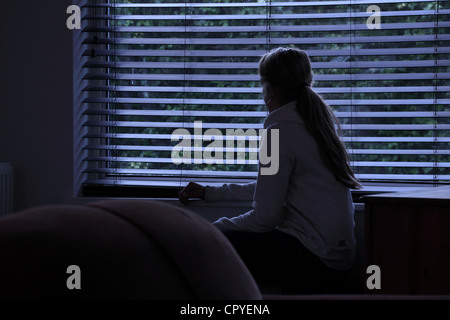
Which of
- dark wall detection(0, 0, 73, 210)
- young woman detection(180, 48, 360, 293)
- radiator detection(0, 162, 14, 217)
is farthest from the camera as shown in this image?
dark wall detection(0, 0, 73, 210)

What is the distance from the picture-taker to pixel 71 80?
2801 mm

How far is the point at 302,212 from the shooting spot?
204cm

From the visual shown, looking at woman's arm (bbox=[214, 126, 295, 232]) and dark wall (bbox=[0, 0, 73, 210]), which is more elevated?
dark wall (bbox=[0, 0, 73, 210])

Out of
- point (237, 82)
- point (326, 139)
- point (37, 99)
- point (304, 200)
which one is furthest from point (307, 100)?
point (37, 99)

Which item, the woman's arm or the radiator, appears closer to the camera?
the woman's arm

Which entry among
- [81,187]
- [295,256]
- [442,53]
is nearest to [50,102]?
[81,187]

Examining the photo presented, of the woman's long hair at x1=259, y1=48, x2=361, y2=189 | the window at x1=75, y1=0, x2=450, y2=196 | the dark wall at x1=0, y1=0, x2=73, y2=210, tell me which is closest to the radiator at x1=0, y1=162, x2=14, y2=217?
the dark wall at x1=0, y1=0, x2=73, y2=210

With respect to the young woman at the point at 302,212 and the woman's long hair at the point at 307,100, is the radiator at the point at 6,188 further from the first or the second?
the woman's long hair at the point at 307,100

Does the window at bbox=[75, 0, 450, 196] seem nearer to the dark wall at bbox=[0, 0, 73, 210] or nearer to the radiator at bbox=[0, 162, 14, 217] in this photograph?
the dark wall at bbox=[0, 0, 73, 210]

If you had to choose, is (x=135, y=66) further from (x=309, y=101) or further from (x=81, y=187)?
(x=309, y=101)

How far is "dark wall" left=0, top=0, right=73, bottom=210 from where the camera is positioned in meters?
2.80

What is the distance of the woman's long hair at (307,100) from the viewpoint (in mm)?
2027

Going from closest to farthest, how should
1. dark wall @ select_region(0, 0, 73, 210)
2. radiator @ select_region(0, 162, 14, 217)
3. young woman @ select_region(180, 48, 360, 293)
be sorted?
young woman @ select_region(180, 48, 360, 293) < radiator @ select_region(0, 162, 14, 217) < dark wall @ select_region(0, 0, 73, 210)

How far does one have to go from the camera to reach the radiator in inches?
105
